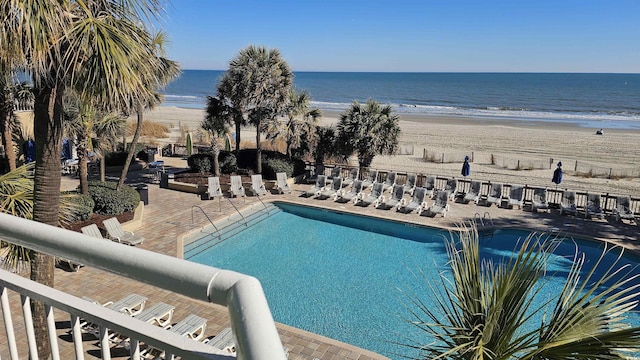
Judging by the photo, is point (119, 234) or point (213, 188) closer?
point (119, 234)

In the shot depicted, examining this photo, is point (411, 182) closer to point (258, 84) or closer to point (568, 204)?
point (568, 204)

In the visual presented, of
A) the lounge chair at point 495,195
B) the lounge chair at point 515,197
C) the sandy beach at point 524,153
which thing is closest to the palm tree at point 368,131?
the sandy beach at point 524,153

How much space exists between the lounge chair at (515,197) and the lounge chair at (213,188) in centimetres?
1113

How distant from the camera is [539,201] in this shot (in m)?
16.5

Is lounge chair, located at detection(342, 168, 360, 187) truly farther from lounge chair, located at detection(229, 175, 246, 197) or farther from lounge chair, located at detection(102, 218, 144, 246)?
lounge chair, located at detection(102, 218, 144, 246)

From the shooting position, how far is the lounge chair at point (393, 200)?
53.7 ft

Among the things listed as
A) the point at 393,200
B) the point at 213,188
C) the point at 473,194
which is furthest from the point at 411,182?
the point at 213,188

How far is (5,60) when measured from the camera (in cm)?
390

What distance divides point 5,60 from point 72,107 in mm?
10364

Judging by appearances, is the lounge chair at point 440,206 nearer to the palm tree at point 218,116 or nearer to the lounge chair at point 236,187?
the lounge chair at point 236,187

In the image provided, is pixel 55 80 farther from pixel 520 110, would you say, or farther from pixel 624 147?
pixel 520 110

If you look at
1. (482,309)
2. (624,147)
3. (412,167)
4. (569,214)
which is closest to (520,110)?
(624,147)

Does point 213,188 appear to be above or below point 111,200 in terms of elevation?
below

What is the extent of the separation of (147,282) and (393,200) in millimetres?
15764
